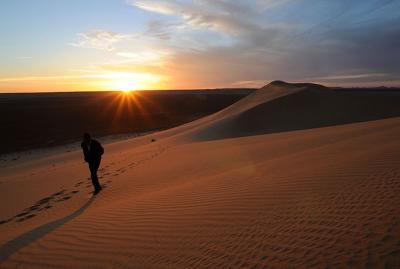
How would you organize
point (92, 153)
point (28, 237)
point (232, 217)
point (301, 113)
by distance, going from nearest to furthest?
point (232, 217)
point (28, 237)
point (92, 153)
point (301, 113)

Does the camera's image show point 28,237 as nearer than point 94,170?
Yes

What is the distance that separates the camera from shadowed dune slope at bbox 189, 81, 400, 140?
2230 cm

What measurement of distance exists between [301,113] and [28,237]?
21441 millimetres

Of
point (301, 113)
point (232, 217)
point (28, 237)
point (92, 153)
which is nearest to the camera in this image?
point (232, 217)

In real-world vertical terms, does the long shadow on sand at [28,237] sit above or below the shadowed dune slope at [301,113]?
below

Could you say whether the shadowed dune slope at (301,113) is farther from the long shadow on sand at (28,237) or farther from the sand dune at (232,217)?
the long shadow on sand at (28,237)

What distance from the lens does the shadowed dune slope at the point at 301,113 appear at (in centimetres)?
2230

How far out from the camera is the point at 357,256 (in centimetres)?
345

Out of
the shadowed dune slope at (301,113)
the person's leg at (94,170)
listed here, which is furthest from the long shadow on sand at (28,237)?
the shadowed dune slope at (301,113)

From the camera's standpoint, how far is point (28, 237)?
6.13m

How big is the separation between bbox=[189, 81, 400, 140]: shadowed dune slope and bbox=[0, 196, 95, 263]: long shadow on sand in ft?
44.7

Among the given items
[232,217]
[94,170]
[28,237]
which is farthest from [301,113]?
[28,237]

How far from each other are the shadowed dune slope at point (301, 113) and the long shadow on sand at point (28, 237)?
536 inches

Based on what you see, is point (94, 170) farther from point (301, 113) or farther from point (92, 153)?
point (301, 113)
